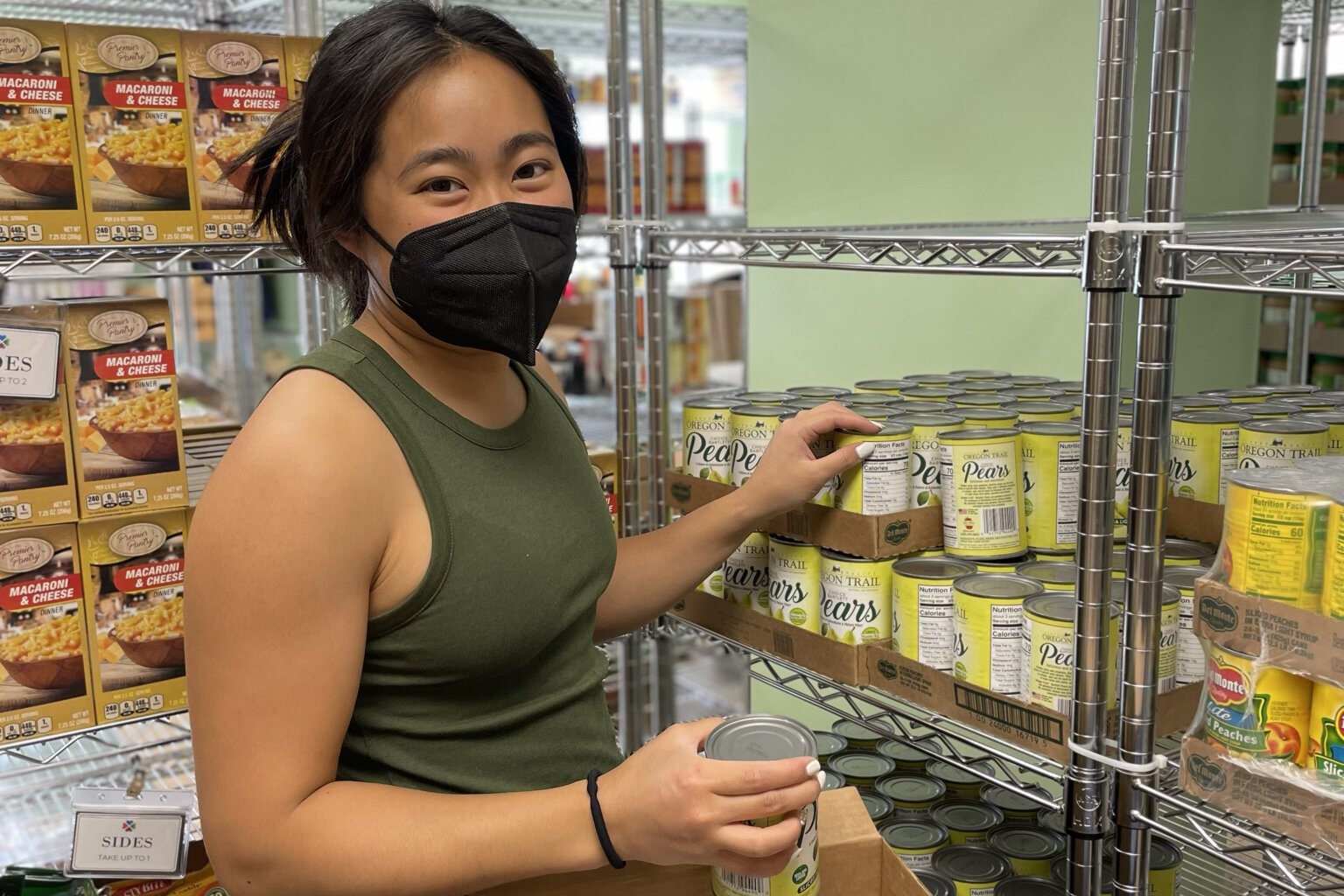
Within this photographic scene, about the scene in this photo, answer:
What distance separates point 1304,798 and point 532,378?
980 millimetres

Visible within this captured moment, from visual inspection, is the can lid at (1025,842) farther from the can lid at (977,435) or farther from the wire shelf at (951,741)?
the can lid at (977,435)


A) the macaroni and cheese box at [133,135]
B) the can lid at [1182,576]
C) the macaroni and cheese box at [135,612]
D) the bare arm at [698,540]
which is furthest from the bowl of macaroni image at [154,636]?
the can lid at [1182,576]

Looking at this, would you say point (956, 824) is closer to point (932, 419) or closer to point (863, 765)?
point (863, 765)

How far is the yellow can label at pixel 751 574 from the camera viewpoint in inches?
68.5

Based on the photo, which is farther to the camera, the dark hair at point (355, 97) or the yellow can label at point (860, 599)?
the yellow can label at point (860, 599)

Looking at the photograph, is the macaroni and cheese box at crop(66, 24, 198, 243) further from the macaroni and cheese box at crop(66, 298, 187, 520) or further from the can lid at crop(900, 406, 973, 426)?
the can lid at crop(900, 406, 973, 426)

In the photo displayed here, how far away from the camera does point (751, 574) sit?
1761mm

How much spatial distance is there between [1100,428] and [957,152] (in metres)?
1.38

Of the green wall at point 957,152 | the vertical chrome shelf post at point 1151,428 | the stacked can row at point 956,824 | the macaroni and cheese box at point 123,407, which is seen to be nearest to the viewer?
the vertical chrome shelf post at point 1151,428

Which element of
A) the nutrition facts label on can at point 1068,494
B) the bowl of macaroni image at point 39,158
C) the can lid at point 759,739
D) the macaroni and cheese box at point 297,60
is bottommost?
the can lid at point 759,739

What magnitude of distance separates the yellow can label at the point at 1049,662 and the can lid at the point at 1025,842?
0.41m

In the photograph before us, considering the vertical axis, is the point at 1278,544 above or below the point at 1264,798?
above

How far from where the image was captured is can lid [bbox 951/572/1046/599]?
1.38 metres

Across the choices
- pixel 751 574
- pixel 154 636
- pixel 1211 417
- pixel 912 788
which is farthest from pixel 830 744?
pixel 154 636
